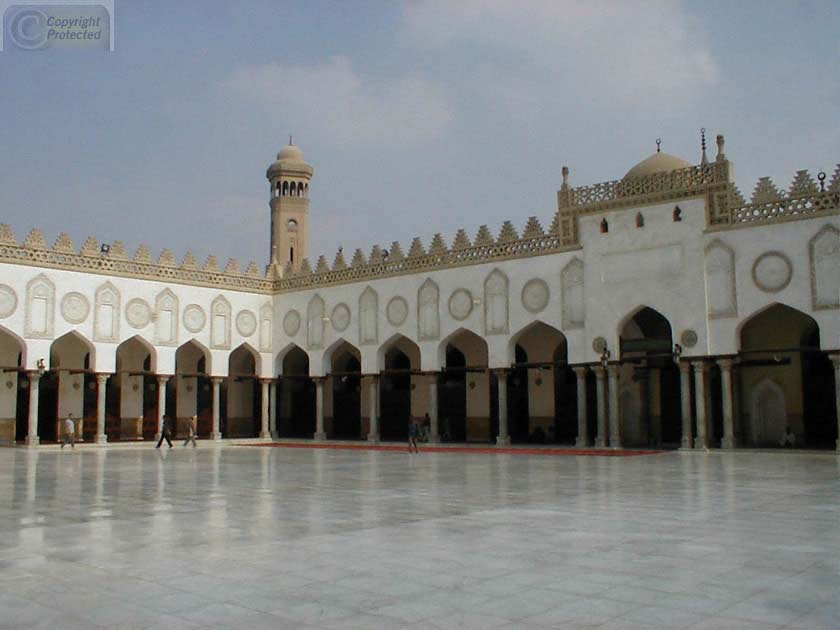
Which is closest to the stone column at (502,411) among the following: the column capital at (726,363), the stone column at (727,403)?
the stone column at (727,403)

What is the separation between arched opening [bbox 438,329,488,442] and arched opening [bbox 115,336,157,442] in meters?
9.83

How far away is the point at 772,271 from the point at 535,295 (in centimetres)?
654

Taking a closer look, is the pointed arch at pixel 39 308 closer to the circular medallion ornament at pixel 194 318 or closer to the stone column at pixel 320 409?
the circular medallion ornament at pixel 194 318

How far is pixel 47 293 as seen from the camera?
2538cm

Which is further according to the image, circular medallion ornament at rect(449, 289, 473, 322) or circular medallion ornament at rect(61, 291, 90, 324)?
circular medallion ornament at rect(449, 289, 473, 322)

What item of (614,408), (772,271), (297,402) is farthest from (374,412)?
(772,271)

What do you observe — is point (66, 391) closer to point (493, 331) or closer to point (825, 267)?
point (493, 331)

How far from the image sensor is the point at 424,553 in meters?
6.59

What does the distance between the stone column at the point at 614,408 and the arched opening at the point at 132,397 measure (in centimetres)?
1506

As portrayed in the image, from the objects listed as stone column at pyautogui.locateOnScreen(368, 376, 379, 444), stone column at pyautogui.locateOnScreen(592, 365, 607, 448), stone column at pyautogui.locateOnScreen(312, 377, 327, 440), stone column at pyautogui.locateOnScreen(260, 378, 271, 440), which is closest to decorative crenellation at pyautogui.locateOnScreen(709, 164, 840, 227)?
stone column at pyautogui.locateOnScreen(592, 365, 607, 448)

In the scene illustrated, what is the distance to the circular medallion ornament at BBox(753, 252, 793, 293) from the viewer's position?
20.2 m

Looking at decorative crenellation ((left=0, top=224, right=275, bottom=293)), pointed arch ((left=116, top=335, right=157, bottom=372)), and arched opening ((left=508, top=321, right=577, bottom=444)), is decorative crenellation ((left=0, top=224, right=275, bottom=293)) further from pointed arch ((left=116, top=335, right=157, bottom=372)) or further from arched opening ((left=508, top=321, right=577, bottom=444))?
arched opening ((left=508, top=321, right=577, bottom=444))

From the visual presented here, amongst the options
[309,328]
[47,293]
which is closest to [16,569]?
[47,293]

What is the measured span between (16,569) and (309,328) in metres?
24.5
